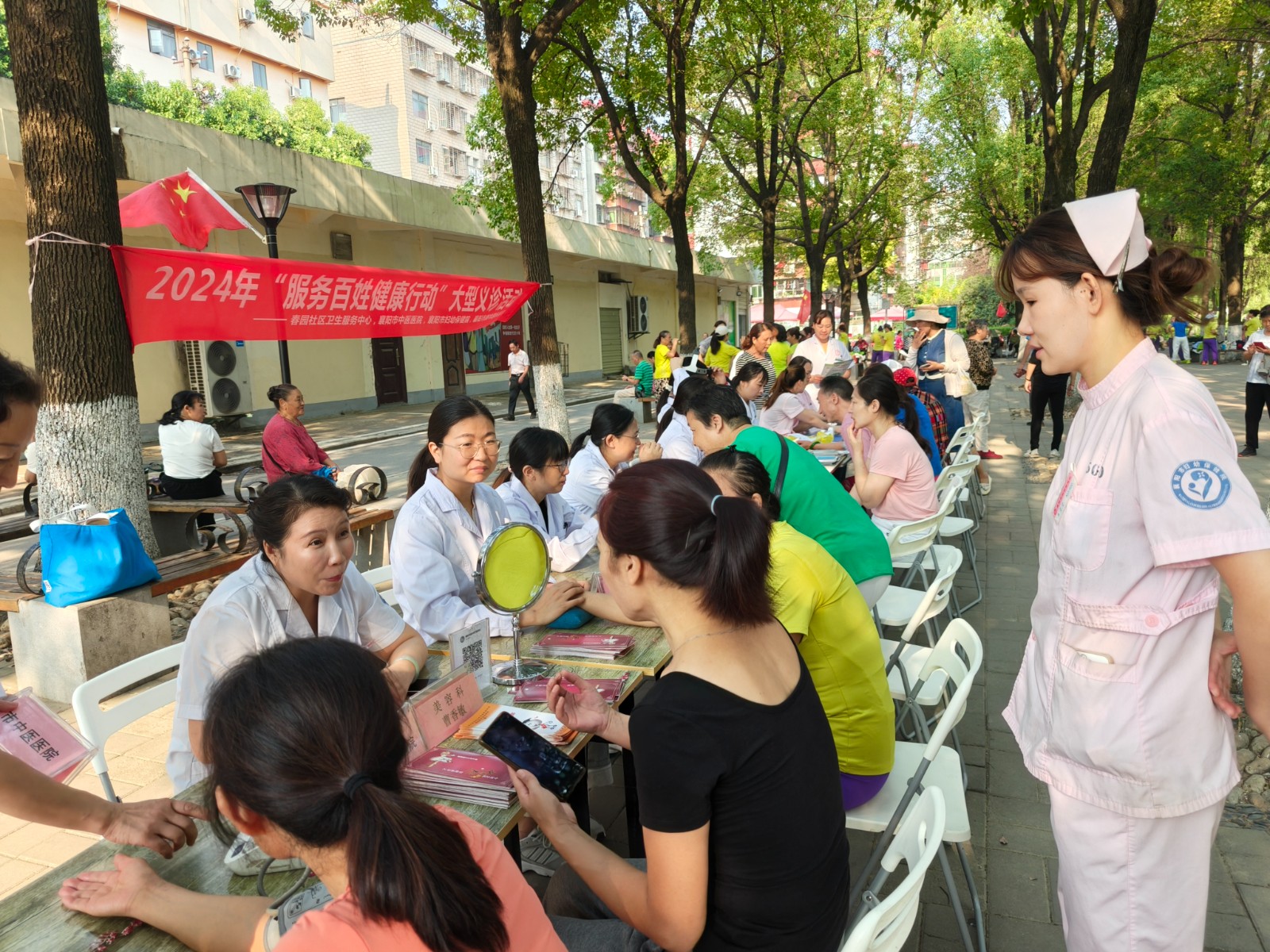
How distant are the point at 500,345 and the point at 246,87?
65.5 feet

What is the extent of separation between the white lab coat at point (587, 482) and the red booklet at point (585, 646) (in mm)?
1805

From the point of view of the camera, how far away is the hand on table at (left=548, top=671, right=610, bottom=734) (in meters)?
1.83

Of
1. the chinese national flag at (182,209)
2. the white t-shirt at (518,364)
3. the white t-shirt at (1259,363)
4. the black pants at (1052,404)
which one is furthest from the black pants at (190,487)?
the white t-shirt at (1259,363)

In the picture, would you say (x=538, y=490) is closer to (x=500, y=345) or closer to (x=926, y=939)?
(x=926, y=939)

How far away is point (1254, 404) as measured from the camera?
8195 millimetres

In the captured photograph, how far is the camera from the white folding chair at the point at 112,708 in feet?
7.07

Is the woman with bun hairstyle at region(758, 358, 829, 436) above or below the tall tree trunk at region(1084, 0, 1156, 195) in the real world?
below

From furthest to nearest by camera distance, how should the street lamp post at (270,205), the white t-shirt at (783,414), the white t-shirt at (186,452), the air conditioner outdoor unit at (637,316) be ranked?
the air conditioner outdoor unit at (637,316), the street lamp post at (270,205), the white t-shirt at (783,414), the white t-shirt at (186,452)

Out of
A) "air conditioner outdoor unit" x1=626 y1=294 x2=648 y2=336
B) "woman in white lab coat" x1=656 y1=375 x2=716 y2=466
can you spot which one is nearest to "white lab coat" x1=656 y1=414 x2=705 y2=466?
"woman in white lab coat" x1=656 y1=375 x2=716 y2=466

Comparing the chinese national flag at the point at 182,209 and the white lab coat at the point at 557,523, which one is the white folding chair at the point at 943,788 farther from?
the chinese national flag at the point at 182,209

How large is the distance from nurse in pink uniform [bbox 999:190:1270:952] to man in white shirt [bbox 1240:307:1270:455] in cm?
784

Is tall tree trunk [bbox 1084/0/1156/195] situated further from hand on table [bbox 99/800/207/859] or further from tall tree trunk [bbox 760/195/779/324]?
tall tree trunk [bbox 760/195/779/324]

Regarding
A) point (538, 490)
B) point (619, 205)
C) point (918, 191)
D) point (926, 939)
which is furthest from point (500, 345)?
point (619, 205)

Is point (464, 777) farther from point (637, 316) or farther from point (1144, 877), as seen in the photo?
point (637, 316)
